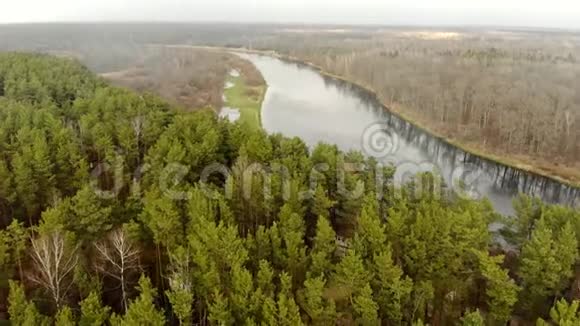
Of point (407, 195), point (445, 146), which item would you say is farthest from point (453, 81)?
point (407, 195)

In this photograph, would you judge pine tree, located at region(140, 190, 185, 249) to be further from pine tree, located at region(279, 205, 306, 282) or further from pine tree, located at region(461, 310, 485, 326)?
pine tree, located at region(461, 310, 485, 326)

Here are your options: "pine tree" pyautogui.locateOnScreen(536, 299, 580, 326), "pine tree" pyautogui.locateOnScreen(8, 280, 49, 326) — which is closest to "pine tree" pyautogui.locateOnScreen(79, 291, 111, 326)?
"pine tree" pyautogui.locateOnScreen(8, 280, 49, 326)

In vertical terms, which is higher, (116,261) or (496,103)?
(496,103)

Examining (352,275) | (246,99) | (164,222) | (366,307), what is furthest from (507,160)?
(164,222)

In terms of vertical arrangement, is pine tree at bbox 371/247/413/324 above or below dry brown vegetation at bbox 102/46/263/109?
below

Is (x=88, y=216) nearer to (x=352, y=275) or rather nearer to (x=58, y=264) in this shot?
(x=58, y=264)
